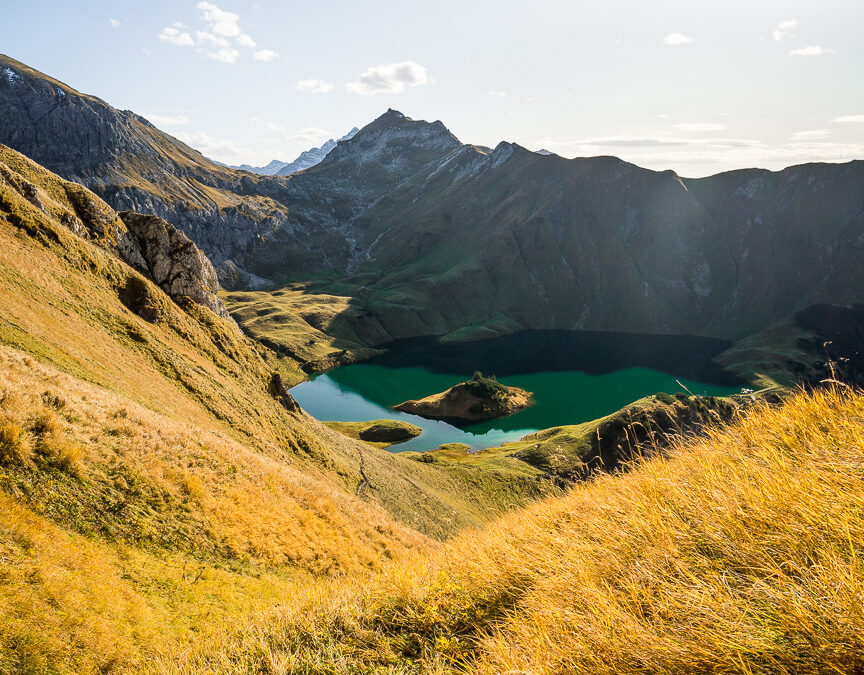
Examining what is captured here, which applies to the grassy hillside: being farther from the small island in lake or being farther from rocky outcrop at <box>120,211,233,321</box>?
the small island in lake

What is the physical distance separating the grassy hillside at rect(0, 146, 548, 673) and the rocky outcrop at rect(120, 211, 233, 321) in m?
1.65

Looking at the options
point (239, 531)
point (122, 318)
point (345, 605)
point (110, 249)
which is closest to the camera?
point (345, 605)

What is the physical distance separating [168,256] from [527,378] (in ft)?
380

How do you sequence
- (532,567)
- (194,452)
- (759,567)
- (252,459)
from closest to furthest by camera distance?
1. (759,567)
2. (532,567)
3. (194,452)
4. (252,459)

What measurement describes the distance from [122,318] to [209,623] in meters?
26.0

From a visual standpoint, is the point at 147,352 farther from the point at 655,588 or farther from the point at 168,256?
the point at 655,588

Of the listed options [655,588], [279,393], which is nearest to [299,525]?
[655,588]

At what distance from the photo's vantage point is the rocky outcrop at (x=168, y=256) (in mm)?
38281

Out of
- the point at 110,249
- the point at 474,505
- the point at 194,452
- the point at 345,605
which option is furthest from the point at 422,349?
the point at 345,605

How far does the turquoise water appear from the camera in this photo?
98312 millimetres

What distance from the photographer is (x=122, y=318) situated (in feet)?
95.9

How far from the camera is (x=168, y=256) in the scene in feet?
128

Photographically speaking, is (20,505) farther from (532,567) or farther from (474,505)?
(474,505)

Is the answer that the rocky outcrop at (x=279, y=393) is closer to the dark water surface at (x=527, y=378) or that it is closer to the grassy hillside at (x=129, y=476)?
the grassy hillside at (x=129, y=476)
